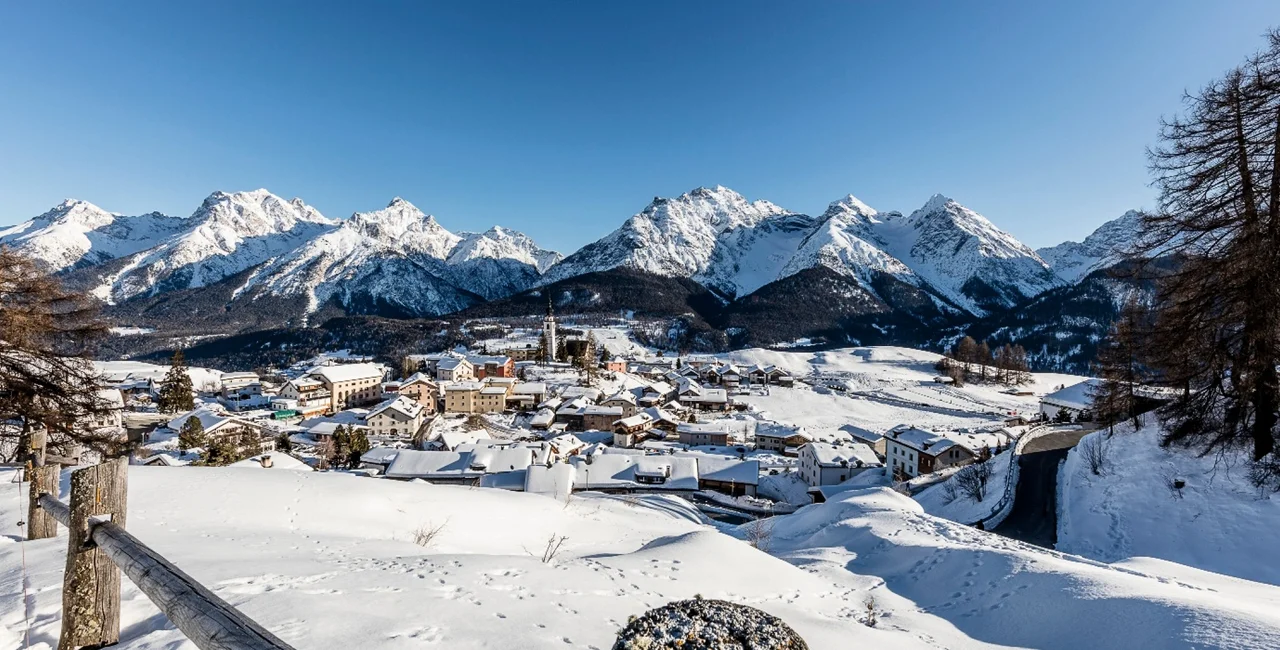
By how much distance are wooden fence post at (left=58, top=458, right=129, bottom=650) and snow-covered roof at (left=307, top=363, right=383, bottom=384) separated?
265ft

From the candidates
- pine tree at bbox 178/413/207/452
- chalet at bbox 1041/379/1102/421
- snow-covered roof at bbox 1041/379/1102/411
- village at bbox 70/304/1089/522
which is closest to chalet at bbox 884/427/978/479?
village at bbox 70/304/1089/522

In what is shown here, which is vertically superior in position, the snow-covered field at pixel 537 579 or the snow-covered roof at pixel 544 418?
the snow-covered field at pixel 537 579

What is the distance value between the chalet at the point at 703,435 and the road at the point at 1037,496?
26337mm

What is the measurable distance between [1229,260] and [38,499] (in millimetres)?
18444

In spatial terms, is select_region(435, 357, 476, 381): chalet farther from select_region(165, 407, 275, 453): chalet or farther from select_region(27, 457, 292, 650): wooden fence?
select_region(27, 457, 292, 650): wooden fence

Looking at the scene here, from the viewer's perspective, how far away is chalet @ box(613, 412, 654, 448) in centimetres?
4872

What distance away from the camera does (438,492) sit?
1261 cm

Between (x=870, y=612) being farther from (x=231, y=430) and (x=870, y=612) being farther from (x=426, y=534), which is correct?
(x=231, y=430)

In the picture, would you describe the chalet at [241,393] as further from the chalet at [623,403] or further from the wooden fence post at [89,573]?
the wooden fence post at [89,573]

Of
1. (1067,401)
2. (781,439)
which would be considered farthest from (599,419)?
(1067,401)

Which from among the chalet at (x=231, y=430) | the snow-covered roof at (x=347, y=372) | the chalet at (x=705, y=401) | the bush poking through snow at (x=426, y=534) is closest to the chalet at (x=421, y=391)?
the snow-covered roof at (x=347, y=372)

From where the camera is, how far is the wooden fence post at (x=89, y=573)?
2.53 m

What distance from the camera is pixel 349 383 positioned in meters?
73.8

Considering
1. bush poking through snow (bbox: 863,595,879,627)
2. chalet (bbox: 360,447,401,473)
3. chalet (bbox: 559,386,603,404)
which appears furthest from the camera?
chalet (bbox: 559,386,603,404)
